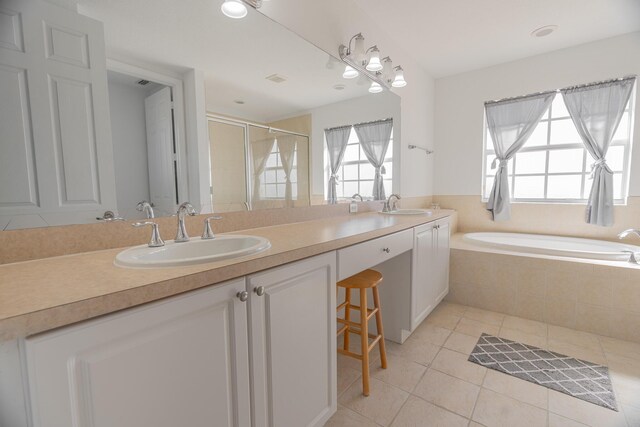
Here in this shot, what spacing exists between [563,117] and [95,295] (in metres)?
4.22

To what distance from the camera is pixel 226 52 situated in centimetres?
141

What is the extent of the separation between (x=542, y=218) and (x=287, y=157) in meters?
3.06

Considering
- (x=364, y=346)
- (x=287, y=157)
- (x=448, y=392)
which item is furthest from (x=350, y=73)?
(x=448, y=392)

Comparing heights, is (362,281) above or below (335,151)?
below

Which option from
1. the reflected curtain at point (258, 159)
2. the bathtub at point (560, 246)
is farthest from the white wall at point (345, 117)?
the bathtub at point (560, 246)

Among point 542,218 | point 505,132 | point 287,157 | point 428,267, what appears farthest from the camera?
point 505,132

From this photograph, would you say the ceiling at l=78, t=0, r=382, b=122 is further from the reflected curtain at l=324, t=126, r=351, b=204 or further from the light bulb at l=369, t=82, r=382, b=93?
the light bulb at l=369, t=82, r=382, b=93

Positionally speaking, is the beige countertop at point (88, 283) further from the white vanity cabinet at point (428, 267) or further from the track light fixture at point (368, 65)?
the track light fixture at point (368, 65)

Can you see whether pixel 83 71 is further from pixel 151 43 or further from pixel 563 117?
pixel 563 117

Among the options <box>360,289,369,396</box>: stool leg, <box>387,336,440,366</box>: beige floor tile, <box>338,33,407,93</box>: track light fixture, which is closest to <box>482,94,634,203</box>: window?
<box>338,33,407,93</box>: track light fixture

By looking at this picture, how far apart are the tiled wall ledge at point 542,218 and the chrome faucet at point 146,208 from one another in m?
3.49

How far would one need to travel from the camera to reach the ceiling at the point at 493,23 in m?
2.18

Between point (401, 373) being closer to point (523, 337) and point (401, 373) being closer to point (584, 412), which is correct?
point (584, 412)

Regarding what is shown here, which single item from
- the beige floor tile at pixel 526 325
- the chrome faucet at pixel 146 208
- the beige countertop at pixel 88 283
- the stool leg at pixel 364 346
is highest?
the chrome faucet at pixel 146 208
